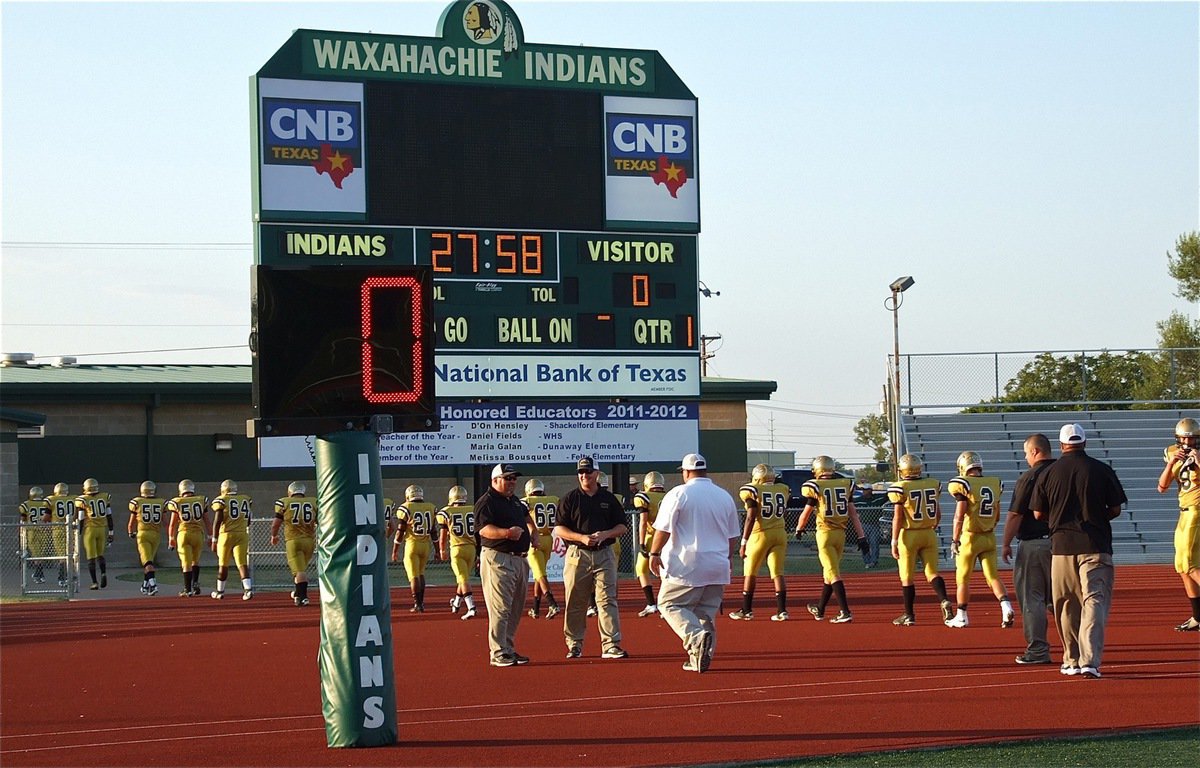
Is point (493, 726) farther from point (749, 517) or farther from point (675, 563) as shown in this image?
point (749, 517)

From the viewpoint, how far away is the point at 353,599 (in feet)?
27.6

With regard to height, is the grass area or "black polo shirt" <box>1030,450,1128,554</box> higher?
"black polo shirt" <box>1030,450,1128,554</box>

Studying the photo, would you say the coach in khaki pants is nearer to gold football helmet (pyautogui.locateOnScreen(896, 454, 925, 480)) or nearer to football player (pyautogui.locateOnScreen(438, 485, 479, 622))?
gold football helmet (pyautogui.locateOnScreen(896, 454, 925, 480))

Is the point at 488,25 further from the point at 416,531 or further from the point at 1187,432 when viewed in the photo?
the point at 1187,432

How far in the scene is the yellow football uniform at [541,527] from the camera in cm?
1759

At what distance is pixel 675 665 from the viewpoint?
12094 mm

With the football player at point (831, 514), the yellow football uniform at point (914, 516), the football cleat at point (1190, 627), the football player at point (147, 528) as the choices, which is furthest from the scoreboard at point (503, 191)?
the football cleat at point (1190, 627)

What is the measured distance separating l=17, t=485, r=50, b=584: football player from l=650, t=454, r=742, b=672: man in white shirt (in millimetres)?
13367

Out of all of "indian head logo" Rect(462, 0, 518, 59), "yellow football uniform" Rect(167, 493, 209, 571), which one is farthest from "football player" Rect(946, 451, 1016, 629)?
"yellow football uniform" Rect(167, 493, 209, 571)

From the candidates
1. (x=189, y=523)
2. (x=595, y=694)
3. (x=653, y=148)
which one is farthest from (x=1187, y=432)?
(x=189, y=523)

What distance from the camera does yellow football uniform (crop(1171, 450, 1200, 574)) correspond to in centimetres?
1406

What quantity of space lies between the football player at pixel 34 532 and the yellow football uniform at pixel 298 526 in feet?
15.2

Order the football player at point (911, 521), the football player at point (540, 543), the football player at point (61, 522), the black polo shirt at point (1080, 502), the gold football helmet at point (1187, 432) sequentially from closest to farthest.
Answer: the black polo shirt at point (1080, 502)
the gold football helmet at point (1187, 432)
the football player at point (911, 521)
the football player at point (540, 543)
the football player at point (61, 522)

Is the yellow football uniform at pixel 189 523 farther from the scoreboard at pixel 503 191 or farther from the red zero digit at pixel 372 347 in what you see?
the red zero digit at pixel 372 347
